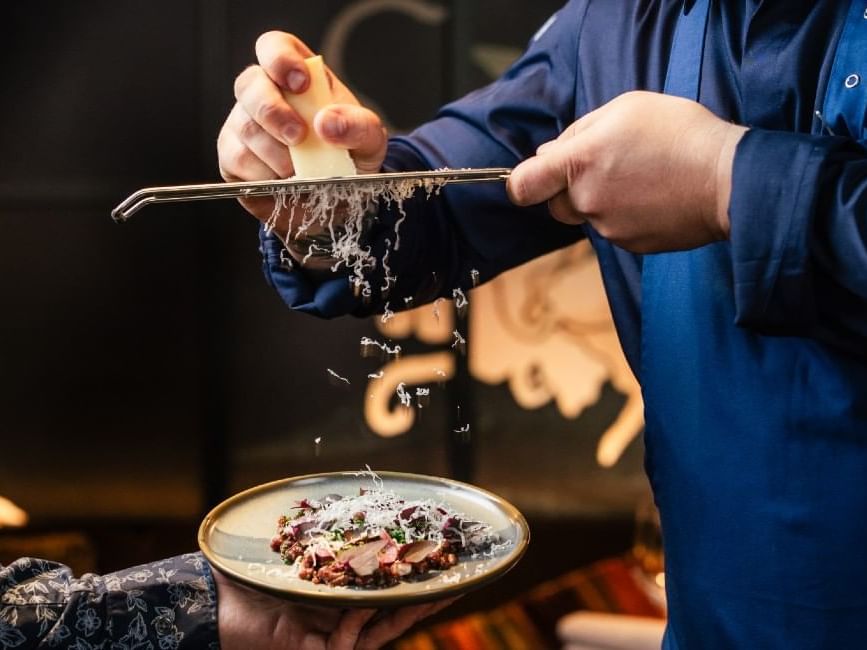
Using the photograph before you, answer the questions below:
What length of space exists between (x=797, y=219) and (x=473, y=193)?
0.72m

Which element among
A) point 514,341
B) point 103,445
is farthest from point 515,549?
point 103,445

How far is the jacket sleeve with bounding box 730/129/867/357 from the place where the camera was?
1.09 metres

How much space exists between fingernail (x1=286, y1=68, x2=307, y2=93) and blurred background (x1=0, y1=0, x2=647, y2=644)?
162 cm

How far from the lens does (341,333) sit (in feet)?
10.2

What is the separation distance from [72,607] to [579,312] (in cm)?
210

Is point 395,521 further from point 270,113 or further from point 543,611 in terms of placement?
point 543,611

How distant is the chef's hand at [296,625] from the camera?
1407 millimetres

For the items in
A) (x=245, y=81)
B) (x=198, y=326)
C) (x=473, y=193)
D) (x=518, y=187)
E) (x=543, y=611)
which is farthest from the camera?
(x=543, y=611)

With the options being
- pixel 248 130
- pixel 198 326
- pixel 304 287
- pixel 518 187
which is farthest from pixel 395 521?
pixel 198 326

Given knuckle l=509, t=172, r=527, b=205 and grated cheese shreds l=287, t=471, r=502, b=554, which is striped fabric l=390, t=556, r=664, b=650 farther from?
knuckle l=509, t=172, r=527, b=205

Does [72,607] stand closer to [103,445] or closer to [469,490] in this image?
[469,490]

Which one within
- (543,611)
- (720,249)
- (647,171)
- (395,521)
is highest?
(647,171)

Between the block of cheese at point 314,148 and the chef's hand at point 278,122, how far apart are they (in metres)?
0.01

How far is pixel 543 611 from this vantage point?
3.21 m
